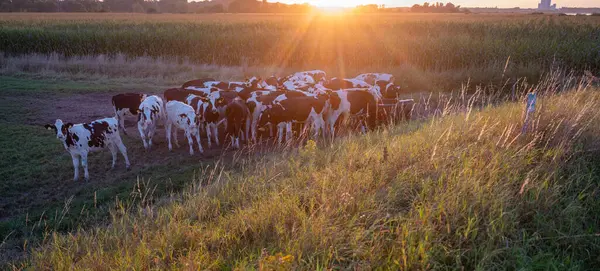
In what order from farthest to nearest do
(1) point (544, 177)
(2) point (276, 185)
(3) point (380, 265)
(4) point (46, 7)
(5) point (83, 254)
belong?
1. (4) point (46, 7)
2. (2) point (276, 185)
3. (1) point (544, 177)
4. (5) point (83, 254)
5. (3) point (380, 265)

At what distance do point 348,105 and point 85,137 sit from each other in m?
6.77

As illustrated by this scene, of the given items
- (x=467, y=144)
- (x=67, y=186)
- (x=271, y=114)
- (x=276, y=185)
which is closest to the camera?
(x=276, y=185)

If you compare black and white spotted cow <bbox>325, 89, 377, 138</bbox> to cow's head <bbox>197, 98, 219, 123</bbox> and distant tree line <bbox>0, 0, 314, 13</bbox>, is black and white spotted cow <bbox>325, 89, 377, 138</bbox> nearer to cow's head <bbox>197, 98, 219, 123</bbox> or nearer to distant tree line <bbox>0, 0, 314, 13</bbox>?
cow's head <bbox>197, 98, 219, 123</bbox>

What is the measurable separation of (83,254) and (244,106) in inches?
285

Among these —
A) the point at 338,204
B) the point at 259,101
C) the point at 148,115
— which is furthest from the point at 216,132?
the point at 338,204

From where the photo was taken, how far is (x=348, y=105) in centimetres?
1159

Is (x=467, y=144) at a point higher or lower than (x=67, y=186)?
higher

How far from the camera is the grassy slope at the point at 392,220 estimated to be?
3.72 m

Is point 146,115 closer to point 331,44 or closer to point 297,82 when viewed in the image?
point 297,82

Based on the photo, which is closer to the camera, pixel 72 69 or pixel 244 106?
pixel 244 106

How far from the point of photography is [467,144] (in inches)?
238

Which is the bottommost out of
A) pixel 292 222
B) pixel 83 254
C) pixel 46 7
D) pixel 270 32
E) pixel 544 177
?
pixel 83 254

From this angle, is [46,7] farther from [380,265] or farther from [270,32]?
[380,265]

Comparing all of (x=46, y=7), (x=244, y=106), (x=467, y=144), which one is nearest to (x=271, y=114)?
(x=244, y=106)
